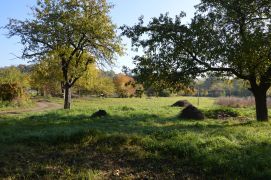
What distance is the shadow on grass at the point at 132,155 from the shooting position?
Result: 29.9 feet

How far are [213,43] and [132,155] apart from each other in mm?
9519

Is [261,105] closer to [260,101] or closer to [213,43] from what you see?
[260,101]

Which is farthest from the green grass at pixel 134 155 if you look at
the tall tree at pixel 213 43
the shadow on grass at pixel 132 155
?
the tall tree at pixel 213 43

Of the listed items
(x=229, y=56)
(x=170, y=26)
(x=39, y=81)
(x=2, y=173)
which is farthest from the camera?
(x=39, y=81)

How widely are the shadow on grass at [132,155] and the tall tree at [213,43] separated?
5685 millimetres

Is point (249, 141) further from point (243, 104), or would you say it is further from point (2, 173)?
point (243, 104)

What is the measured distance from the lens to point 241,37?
18.7 m

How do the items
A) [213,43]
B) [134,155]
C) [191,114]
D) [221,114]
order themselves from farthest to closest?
[221,114]
[191,114]
[213,43]
[134,155]

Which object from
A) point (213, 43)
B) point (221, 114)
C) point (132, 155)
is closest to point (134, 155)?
point (132, 155)

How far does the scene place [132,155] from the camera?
11.3 m

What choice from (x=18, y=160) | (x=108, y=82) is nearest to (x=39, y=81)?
(x=18, y=160)

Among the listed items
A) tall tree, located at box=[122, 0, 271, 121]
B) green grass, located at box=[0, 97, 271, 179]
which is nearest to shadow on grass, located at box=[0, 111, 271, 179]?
green grass, located at box=[0, 97, 271, 179]

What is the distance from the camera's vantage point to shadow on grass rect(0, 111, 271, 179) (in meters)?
9.10

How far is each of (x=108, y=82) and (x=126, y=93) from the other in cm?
996
